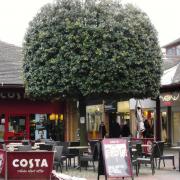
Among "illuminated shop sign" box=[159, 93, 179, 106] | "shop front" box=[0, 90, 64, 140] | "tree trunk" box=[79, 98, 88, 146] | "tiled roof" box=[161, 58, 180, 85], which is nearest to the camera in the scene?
"tree trunk" box=[79, 98, 88, 146]

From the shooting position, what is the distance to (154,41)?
65.0 feet

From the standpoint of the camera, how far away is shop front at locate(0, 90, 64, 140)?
27.1 meters

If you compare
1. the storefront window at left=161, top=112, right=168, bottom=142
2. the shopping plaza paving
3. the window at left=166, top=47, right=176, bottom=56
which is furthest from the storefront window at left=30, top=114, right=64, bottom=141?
the window at left=166, top=47, right=176, bottom=56

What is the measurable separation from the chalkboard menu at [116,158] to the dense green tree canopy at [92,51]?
203 inches

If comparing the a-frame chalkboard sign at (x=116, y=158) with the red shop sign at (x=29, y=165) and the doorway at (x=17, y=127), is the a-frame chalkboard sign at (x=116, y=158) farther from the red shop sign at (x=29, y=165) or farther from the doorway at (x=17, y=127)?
the doorway at (x=17, y=127)

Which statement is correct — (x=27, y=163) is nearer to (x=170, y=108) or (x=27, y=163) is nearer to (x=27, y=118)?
(x=27, y=118)

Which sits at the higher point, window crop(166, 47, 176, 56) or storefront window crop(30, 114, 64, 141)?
window crop(166, 47, 176, 56)

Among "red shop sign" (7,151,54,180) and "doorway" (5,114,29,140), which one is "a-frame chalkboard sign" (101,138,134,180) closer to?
"red shop sign" (7,151,54,180)

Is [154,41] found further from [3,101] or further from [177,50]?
[177,50]

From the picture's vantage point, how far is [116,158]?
13.4 m

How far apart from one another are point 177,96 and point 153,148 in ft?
42.4

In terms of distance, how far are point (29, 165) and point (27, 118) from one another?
16.6 metres

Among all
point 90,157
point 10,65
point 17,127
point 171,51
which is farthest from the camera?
point 171,51

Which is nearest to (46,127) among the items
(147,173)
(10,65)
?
(10,65)
